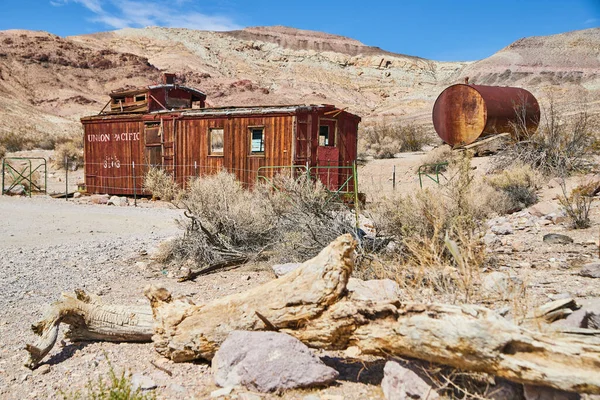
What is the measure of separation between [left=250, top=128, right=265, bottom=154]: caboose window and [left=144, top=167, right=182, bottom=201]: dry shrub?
2.92 m

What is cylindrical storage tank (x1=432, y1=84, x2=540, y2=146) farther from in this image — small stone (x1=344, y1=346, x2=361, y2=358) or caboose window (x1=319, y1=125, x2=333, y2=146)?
small stone (x1=344, y1=346, x2=361, y2=358)

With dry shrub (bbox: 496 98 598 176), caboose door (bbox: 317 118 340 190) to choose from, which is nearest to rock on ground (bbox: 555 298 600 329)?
dry shrub (bbox: 496 98 598 176)

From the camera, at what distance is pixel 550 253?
253 inches

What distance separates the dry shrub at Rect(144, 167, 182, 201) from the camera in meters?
15.9

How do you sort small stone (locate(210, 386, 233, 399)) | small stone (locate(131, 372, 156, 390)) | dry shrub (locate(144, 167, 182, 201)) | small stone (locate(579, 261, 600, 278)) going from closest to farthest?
small stone (locate(210, 386, 233, 399)), small stone (locate(131, 372, 156, 390)), small stone (locate(579, 261, 600, 278)), dry shrub (locate(144, 167, 182, 201))

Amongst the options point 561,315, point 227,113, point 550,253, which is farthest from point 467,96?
point 561,315

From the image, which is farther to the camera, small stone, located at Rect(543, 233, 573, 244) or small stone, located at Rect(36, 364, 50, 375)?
small stone, located at Rect(543, 233, 573, 244)

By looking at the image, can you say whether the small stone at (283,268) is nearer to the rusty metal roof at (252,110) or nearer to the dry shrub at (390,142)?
the rusty metal roof at (252,110)

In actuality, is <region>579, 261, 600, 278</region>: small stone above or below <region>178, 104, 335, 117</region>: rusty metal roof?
Result: below

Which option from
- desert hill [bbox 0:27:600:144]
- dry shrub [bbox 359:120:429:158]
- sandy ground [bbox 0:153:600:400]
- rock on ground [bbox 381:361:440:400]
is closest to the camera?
rock on ground [bbox 381:361:440:400]

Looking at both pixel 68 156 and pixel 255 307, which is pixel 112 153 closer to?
pixel 68 156

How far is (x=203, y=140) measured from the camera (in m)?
15.7

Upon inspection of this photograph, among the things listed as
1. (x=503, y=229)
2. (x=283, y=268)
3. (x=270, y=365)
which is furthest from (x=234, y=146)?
(x=270, y=365)

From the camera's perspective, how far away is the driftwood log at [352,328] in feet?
8.17
